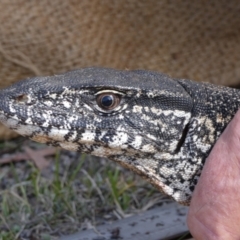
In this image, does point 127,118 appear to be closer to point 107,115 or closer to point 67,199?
point 107,115

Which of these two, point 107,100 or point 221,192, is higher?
point 107,100

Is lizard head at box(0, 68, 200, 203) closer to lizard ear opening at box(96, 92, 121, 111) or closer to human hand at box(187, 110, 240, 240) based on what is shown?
lizard ear opening at box(96, 92, 121, 111)

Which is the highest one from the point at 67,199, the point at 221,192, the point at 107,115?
the point at 107,115

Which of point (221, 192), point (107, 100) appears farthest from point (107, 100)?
point (221, 192)

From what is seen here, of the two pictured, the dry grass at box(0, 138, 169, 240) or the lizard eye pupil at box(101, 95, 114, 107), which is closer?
the lizard eye pupil at box(101, 95, 114, 107)

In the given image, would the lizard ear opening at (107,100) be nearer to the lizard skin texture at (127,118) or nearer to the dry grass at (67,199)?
the lizard skin texture at (127,118)

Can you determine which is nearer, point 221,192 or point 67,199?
point 221,192

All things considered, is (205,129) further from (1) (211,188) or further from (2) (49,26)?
(2) (49,26)

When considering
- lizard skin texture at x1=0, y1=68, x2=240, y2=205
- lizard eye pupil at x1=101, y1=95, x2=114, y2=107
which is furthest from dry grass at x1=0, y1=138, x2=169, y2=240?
lizard eye pupil at x1=101, y1=95, x2=114, y2=107

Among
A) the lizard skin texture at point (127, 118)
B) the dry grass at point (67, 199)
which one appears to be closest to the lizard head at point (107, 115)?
the lizard skin texture at point (127, 118)
